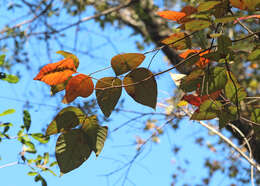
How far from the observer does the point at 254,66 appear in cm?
309

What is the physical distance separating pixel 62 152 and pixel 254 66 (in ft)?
10.1

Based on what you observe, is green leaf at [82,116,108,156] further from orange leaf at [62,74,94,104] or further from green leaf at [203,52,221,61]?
green leaf at [203,52,221,61]

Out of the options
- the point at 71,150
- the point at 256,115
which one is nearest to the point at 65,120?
the point at 71,150

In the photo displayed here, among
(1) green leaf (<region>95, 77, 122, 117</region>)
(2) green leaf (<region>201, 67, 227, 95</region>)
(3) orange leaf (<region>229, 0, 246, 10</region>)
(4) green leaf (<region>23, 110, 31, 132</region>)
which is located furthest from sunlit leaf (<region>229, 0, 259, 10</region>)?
(4) green leaf (<region>23, 110, 31, 132</region>)

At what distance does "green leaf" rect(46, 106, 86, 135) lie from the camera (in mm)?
448

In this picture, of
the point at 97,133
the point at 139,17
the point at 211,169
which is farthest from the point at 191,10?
the point at 211,169

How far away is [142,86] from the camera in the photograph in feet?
1.49

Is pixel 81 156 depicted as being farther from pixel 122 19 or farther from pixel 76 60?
pixel 122 19

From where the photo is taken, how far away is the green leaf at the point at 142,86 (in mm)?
447

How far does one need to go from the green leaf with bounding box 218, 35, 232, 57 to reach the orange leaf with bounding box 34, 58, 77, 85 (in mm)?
242

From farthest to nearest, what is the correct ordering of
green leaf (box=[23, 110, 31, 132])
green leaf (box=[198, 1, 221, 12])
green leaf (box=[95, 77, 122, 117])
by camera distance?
green leaf (box=[23, 110, 31, 132]) → green leaf (box=[95, 77, 122, 117]) → green leaf (box=[198, 1, 221, 12])

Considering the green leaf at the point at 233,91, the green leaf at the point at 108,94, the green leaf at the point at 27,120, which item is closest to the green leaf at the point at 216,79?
the green leaf at the point at 233,91

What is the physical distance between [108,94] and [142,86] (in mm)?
59

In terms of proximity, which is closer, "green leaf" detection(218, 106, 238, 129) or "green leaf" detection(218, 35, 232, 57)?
"green leaf" detection(218, 35, 232, 57)
